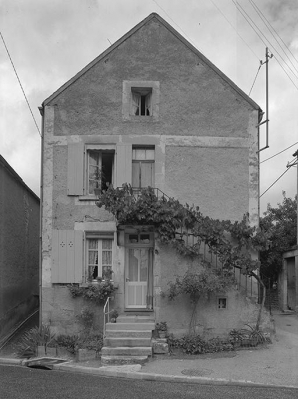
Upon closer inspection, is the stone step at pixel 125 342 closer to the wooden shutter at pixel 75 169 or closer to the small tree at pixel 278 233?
the wooden shutter at pixel 75 169

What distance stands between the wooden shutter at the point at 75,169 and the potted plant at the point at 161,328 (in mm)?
4011

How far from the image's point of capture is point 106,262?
503 inches

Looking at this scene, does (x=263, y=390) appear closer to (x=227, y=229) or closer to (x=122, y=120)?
(x=227, y=229)

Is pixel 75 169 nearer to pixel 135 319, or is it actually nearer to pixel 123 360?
pixel 135 319

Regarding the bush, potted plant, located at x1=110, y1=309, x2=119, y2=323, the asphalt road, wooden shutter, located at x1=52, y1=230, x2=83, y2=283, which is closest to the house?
wooden shutter, located at x1=52, y1=230, x2=83, y2=283

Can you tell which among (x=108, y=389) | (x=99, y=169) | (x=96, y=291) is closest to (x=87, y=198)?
(x=99, y=169)

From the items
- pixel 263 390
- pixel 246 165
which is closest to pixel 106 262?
pixel 246 165

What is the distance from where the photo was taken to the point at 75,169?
1266cm

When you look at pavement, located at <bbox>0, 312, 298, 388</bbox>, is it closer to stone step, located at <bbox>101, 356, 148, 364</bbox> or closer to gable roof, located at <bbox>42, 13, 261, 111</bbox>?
stone step, located at <bbox>101, 356, 148, 364</bbox>

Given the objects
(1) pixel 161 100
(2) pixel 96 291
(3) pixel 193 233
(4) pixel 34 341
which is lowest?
(4) pixel 34 341

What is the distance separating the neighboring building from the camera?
1368cm

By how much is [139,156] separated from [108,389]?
6643mm

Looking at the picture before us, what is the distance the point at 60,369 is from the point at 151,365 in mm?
2011

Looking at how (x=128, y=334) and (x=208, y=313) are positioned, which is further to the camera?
(x=208, y=313)
